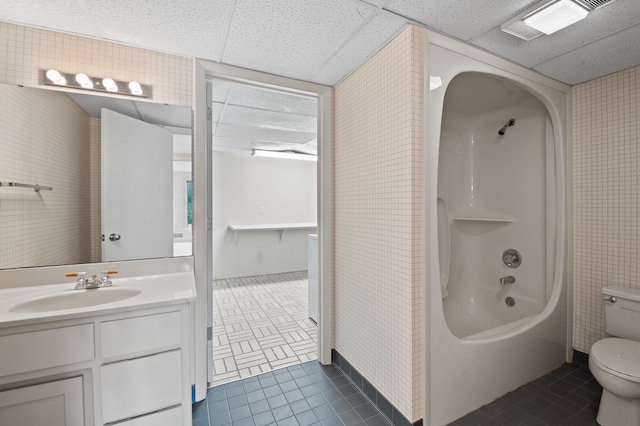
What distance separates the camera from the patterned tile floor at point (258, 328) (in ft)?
7.44

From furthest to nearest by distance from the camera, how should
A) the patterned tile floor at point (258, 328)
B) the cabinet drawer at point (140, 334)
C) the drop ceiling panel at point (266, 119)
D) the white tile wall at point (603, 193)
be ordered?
the drop ceiling panel at point (266, 119) < the patterned tile floor at point (258, 328) < the white tile wall at point (603, 193) < the cabinet drawer at point (140, 334)

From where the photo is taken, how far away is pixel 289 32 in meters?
1.51

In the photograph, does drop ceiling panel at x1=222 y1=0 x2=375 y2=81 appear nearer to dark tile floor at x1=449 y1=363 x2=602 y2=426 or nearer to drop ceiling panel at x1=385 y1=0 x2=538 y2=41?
drop ceiling panel at x1=385 y1=0 x2=538 y2=41

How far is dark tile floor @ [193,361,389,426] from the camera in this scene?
1.65 metres

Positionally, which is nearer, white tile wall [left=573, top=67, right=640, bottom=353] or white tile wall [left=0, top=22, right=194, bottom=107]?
white tile wall [left=0, top=22, right=194, bottom=107]

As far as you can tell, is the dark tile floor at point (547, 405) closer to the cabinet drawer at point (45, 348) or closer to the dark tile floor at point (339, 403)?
the dark tile floor at point (339, 403)

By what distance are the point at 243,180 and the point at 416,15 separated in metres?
3.96

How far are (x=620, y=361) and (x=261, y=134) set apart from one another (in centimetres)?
371

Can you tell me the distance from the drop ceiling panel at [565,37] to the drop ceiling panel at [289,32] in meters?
0.79

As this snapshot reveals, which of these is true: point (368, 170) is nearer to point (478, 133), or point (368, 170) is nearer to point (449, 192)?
point (449, 192)

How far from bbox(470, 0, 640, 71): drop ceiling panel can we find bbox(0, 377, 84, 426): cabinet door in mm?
2562

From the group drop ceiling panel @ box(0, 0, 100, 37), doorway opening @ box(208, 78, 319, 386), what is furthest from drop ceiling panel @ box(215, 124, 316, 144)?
drop ceiling panel @ box(0, 0, 100, 37)

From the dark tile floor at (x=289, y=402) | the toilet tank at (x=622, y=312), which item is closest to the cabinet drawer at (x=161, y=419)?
the dark tile floor at (x=289, y=402)

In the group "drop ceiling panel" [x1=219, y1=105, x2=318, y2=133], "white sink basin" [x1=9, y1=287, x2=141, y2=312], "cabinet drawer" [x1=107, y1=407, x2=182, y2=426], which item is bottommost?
"cabinet drawer" [x1=107, y1=407, x2=182, y2=426]
